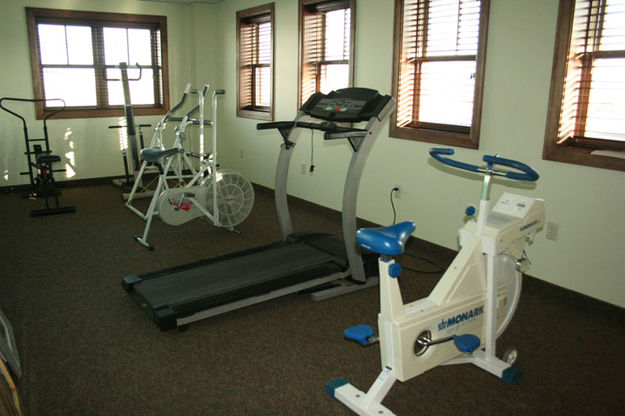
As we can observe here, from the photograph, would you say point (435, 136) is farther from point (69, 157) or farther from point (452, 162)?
point (69, 157)

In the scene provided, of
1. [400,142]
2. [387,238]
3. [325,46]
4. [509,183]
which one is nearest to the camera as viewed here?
[387,238]

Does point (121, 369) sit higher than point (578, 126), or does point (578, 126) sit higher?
point (578, 126)

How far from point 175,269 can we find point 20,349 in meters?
1.04

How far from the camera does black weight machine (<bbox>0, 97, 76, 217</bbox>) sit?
5.46m

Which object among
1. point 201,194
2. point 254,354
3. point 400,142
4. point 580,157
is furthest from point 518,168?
point 201,194

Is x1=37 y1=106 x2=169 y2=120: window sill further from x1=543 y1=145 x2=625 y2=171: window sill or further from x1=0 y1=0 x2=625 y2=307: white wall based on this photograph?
x1=543 y1=145 x2=625 y2=171: window sill

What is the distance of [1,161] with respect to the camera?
6.29 m

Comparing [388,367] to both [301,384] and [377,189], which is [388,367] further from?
[377,189]

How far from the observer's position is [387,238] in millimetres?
2004

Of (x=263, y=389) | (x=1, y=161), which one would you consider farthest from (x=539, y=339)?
(x=1, y=161)

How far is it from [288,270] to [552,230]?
5.97 feet

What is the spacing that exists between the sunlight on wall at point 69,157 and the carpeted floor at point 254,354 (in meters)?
2.88

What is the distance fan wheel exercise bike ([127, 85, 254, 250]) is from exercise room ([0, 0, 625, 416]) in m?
0.02

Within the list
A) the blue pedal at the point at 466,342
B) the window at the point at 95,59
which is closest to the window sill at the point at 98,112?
the window at the point at 95,59
